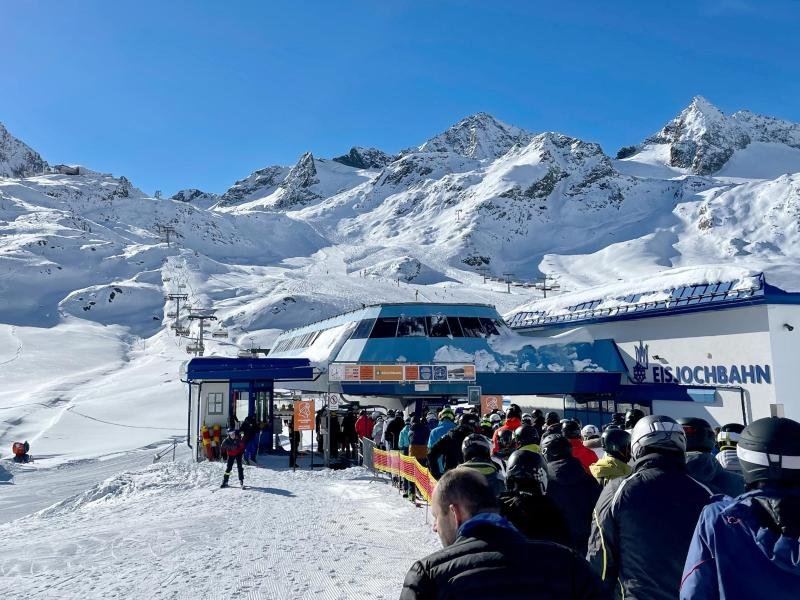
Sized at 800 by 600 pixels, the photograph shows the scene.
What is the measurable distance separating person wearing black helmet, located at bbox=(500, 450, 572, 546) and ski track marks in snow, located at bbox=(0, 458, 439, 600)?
442cm

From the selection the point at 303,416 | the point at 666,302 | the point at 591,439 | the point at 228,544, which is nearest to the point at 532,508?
the point at 591,439

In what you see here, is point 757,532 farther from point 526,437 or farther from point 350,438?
point 350,438

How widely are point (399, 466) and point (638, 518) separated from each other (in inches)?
486

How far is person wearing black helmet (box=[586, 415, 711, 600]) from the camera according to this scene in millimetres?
3244

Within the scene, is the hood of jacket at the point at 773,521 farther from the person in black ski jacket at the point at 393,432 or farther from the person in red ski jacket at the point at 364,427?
the person in red ski jacket at the point at 364,427

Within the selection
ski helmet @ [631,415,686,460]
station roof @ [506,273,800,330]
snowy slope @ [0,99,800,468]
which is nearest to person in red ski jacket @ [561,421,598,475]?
ski helmet @ [631,415,686,460]

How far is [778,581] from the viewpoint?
2129 millimetres

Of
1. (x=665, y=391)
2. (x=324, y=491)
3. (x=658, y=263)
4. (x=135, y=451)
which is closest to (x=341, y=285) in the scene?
(x=658, y=263)

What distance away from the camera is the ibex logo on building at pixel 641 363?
26516mm

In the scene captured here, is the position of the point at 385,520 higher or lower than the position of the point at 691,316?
lower

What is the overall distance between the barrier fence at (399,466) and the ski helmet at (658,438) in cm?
605

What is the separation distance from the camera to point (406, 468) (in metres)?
14.3

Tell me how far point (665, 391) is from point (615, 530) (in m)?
23.4

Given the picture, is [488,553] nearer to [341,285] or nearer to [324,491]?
[324,491]
